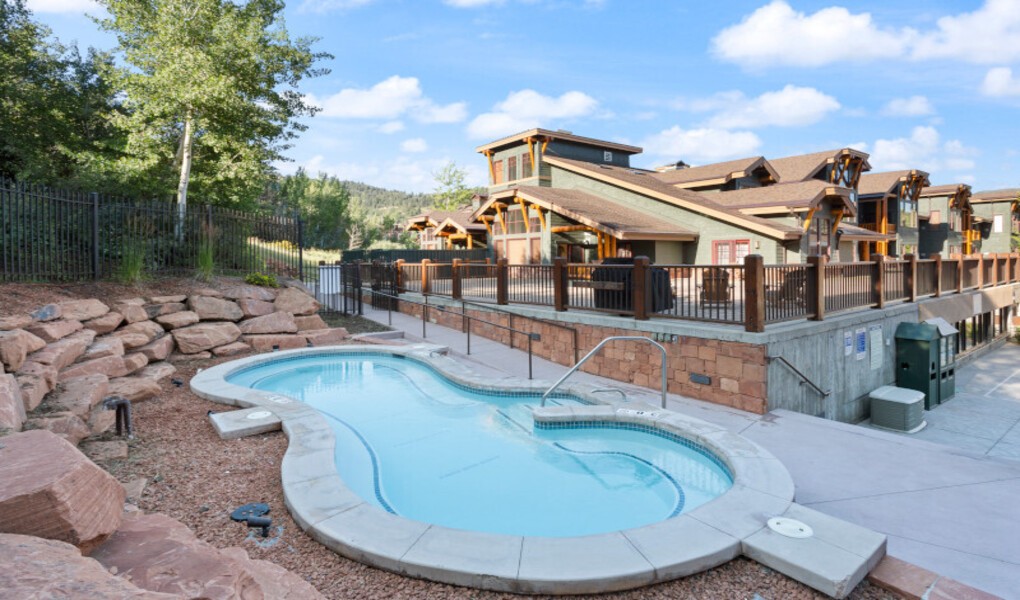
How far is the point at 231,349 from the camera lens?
10883 mm

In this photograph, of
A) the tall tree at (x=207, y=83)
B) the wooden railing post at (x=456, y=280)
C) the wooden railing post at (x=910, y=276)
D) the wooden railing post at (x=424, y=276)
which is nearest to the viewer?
the wooden railing post at (x=910, y=276)

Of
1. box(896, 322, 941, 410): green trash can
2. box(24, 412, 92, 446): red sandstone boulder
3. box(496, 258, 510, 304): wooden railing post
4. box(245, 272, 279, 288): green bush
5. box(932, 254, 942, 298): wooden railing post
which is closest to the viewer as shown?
box(24, 412, 92, 446): red sandstone boulder

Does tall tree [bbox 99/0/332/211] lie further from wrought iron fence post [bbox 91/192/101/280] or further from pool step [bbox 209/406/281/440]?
pool step [bbox 209/406/281/440]

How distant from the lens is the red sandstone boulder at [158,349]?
9.25 metres

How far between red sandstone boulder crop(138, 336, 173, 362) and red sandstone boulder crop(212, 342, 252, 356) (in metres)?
0.87

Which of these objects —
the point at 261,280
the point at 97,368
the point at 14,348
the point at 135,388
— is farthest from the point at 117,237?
the point at 14,348

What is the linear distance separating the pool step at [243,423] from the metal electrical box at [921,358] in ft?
44.6

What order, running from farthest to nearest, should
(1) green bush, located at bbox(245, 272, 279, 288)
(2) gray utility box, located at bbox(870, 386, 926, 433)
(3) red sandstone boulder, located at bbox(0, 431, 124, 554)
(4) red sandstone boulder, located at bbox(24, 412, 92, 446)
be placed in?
(1) green bush, located at bbox(245, 272, 279, 288) → (2) gray utility box, located at bbox(870, 386, 926, 433) → (4) red sandstone boulder, located at bbox(24, 412, 92, 446) → (3) red sandstone boulder, located at bbox(0, 431, 124, 554)

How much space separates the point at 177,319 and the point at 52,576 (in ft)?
33.2

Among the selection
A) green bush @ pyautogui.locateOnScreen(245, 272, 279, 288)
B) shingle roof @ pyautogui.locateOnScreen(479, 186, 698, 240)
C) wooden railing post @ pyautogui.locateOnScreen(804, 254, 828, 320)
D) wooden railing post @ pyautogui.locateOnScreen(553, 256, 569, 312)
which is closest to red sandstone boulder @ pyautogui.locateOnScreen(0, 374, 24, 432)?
green bush @ pyautogui.locateOnScreen(245, 272, 279, 288)

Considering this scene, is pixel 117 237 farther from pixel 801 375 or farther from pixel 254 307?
pixel 801 375

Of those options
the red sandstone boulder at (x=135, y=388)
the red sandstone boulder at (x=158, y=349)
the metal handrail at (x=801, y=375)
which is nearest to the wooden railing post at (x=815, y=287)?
the metal handrail at (x=801, y=375)

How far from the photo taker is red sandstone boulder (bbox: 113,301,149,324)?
9.45 meters

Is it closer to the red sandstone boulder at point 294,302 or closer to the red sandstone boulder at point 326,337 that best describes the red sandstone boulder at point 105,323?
the red sandstone boulder at point 294,302
